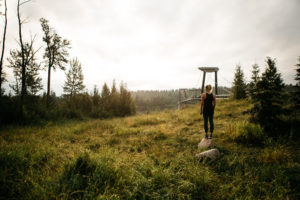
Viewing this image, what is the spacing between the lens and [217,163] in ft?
10.8

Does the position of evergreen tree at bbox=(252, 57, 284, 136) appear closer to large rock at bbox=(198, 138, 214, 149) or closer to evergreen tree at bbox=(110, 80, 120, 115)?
large rock at bbox=(198, 138, 214, 149)

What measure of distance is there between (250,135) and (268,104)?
1498 mm

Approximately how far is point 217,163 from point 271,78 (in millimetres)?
4535

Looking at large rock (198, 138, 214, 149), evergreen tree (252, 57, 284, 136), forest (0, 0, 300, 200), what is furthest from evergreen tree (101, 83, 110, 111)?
evergreen tree (252, 57, 284, 136)

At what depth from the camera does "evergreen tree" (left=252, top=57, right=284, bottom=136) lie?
15.1 ft

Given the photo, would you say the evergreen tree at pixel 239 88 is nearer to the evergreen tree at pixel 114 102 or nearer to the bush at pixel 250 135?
the bush at pixel 250 135

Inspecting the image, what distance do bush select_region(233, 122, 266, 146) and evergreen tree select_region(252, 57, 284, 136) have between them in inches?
16.4

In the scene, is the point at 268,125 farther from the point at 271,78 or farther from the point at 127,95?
the point at 127,95

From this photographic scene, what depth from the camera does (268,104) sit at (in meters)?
4.73

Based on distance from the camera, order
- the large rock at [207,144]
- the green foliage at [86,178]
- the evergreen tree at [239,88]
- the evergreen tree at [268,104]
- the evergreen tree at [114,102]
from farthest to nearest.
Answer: the evergreen tree at [114,102], the evergreen tree at [239,88], the evergreen tree at [268,104], the large rock at [207,144], the green foliage at [86,178]

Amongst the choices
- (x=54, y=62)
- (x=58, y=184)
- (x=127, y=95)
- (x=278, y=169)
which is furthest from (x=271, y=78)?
(x=54, y=62)

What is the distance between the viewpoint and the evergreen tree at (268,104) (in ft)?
15.1

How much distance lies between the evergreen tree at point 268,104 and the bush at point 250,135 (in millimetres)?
417

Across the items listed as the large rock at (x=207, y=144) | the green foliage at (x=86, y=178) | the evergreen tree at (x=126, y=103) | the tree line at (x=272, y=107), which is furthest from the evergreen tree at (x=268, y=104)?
the evergreen tree at (x=126, y=103)
